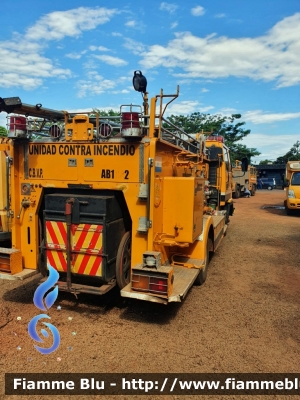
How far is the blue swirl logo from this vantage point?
146 inches

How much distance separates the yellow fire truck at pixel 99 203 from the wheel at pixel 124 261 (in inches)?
0.5

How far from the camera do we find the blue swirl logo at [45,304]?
146 inches

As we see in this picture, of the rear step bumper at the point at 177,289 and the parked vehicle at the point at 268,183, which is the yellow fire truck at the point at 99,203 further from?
the parked vehicle at the point at 268,183

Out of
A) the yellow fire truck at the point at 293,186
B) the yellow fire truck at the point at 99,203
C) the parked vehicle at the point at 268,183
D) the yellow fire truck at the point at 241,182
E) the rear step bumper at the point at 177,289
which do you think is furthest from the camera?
the parked vehicle at the point at 268,183

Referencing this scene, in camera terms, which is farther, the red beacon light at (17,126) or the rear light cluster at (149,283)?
the red beacon light at (17,126)

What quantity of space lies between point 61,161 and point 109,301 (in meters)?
2.16

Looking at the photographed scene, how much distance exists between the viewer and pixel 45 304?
4.55 metres

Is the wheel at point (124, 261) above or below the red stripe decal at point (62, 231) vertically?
below

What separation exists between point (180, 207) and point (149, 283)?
1171 millimetres

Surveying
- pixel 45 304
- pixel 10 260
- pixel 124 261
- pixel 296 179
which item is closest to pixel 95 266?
pixel 124 261

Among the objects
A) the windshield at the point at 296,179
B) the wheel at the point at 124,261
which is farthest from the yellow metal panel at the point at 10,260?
the windshield at the point at 296,179

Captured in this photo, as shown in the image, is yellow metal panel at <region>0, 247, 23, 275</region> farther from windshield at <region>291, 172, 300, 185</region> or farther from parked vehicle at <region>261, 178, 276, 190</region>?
parked vehicle at <region>261, 178, 276, 190</region>

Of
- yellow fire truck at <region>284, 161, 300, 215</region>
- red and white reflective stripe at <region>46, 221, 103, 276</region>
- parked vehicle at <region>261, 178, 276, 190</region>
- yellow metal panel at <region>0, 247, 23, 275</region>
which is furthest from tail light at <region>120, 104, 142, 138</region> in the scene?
parked vehicle at <region>261, 178, 276, 190</region>

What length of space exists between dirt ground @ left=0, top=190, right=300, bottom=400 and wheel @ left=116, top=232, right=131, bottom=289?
0.45 m
